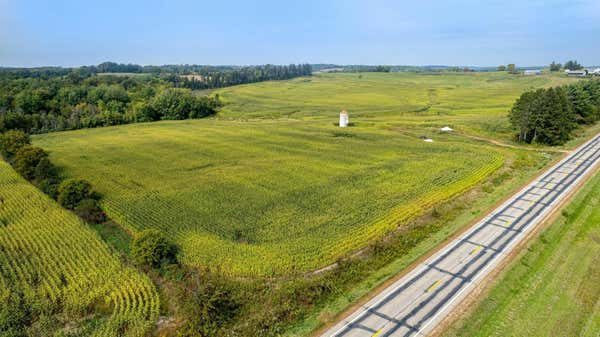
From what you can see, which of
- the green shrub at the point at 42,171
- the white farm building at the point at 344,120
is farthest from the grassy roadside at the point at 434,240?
the green shrub at the point at 42,171

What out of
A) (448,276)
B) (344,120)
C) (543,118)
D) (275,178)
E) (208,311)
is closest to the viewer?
(208,311)

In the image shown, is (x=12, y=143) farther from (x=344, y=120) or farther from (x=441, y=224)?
(x=441, y=224)

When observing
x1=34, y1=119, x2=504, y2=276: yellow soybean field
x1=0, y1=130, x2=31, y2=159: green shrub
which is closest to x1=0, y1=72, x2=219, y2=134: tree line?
x1=34, y1=119, x2=504, y2=276: yellow soybean field

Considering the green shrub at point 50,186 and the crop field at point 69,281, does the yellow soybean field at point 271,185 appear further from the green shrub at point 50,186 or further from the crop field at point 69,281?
the crop field at point 69,281

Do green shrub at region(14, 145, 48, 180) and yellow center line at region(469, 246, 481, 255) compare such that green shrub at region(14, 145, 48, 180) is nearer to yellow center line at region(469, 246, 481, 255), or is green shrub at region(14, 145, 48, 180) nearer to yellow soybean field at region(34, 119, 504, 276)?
yellow soybean field at region(34, 119, 504, 276)

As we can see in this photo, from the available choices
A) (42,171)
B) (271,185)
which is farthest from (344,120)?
(42,171)

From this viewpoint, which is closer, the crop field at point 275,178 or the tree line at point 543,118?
the crop field at point 275,178
